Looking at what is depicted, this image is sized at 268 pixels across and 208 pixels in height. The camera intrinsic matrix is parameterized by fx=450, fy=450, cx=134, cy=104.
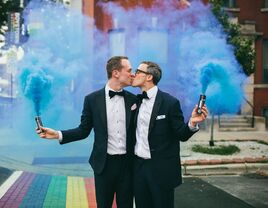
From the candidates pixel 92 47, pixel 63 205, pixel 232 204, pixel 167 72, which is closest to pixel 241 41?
pixel 167 72

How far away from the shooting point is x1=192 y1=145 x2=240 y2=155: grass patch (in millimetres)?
11420

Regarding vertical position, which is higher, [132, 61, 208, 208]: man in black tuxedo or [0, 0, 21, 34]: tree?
[0, 0, 21, 34]: tree

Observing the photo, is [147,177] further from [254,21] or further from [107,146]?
[254,21]

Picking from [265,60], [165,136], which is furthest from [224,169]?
[265,60]

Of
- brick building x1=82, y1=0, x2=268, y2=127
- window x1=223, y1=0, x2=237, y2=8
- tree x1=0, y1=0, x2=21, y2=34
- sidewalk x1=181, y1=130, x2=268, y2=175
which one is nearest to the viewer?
sidewalk x1=181, y1=130, x2=268, y2=175

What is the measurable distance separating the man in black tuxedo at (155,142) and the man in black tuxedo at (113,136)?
0.40 ft

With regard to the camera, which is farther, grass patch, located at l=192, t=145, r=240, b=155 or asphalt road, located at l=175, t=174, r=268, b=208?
grass patch, located at l=192, t=145, r=240, b=155

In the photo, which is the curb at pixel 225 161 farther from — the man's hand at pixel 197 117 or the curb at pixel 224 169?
the man's hand at pixel 197 117

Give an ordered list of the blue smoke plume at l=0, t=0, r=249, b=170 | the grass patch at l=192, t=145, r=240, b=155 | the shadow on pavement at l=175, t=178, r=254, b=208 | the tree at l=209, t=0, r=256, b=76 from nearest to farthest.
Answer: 1. the shadow on pavement at l=175, t=178, r=254, b=208
2. the grass patch at l=192, t=145, r=240, b=155
3. the blue smoke plume at l=0, t=0, r=249, b=170
4. the tree at l=209, t=0, r=256, b=76

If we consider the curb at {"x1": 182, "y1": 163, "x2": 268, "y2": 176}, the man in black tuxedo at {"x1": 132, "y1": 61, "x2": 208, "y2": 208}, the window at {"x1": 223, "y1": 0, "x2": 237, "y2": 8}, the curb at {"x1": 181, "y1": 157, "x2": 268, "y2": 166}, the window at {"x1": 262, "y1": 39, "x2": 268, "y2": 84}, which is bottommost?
the curb at {"x1": 182, "y1": 163, "x2": 268, "y2": 176}

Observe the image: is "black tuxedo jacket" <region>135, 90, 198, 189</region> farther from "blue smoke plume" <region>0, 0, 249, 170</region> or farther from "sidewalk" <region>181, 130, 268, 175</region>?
"blue smoke plume" <region>0, 0, 249, 170</region>

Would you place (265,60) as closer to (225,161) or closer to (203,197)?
(225,161)

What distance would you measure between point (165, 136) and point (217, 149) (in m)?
7.61

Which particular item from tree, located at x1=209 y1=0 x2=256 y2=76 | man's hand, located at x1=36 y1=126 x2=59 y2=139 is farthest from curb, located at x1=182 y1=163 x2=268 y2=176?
man's hand, located at x1=36 y1=126 x2=59 y2=139
